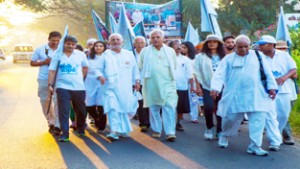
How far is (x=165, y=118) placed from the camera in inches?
343

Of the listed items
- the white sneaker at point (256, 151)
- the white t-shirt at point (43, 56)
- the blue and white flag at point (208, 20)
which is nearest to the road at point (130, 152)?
the white sneaker at point (256, 151)

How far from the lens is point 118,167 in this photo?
659 cm

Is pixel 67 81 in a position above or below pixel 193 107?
above

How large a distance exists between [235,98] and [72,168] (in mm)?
2496

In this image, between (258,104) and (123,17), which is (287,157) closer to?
(258,104)

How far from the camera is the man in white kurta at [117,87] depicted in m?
8.67

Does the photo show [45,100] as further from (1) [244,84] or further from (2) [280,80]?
(2) [280,80]

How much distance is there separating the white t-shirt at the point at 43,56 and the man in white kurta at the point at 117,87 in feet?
3.33

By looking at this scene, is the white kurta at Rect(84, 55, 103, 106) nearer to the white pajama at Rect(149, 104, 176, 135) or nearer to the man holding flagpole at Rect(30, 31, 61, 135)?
the man holding flagpole at Rect(30, 31, 61, 135)

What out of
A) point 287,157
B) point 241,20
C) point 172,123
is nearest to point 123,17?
point 172,123

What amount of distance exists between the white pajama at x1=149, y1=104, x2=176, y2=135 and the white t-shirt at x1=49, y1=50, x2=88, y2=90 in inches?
49.9

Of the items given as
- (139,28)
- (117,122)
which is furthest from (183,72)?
(139,28)

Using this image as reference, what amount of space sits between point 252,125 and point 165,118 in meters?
1.68

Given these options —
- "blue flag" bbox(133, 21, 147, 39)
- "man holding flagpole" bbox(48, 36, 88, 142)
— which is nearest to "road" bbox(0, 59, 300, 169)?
"man holding flagpole" bbox(48, 36, 88, 142)
